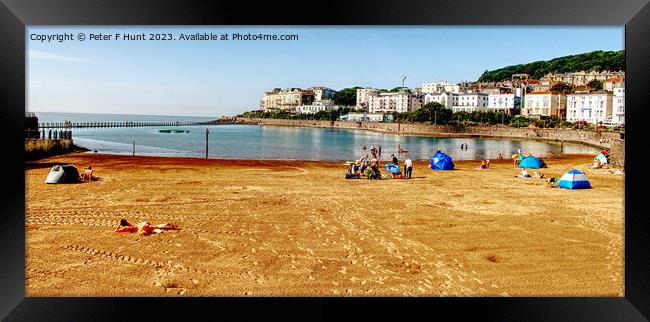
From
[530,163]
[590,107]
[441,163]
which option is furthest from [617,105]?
[441,163]

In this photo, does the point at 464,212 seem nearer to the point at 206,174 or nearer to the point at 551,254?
the point at 551,254

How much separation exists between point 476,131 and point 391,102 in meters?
20.8

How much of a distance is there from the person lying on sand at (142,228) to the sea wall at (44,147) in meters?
10.3

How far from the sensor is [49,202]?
24.9ft

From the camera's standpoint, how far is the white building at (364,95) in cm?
7333

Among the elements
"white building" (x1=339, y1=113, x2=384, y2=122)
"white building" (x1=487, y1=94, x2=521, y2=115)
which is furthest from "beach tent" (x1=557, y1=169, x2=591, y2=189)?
"white building" (x1=339, y1=113, x2=384, y2=122)

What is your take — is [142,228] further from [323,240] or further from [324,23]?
[324,23]

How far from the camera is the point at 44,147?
1569 cm

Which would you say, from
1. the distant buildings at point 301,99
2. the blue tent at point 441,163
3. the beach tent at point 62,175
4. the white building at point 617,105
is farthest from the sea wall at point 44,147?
the distant buildings at point 301,99

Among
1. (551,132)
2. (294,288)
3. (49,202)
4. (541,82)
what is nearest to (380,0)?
(294,288)

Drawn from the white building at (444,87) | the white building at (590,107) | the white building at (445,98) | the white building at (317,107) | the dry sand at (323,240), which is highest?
the white building at (444,87)

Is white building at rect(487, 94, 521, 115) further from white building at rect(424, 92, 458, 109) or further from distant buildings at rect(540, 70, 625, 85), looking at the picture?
white building at rect(424, 92, 458, 109)

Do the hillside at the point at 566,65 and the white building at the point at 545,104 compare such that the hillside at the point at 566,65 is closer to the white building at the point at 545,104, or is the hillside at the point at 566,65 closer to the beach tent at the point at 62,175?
the white building at the point at 545,104

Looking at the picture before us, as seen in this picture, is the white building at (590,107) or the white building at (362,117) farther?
the white building at (362,117)
